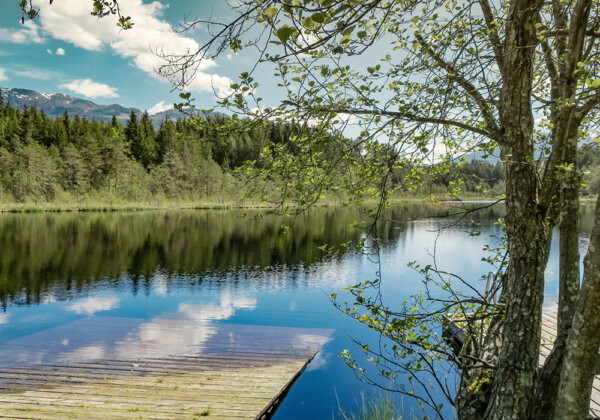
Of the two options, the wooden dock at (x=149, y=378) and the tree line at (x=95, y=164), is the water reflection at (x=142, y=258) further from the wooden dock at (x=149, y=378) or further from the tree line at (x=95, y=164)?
the tree line at (x=95, y=164)

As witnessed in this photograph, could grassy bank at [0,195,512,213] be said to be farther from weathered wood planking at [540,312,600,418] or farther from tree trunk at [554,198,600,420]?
tree trunk at [554,198,600,420]

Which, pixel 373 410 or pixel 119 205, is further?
pixel 119 205

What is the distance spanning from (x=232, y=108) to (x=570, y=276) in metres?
3.37

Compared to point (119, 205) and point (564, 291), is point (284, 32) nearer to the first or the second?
point (564, 291)

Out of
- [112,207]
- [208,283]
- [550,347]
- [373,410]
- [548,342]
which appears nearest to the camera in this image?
[373,410]

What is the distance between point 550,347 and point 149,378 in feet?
30.4

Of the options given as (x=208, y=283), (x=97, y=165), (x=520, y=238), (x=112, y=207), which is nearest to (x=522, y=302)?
(x=520, y=238)

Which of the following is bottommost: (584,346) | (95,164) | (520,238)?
(584,346)

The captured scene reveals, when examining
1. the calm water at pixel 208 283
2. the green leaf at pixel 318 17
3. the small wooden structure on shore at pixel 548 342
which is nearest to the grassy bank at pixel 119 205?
the calm water at pixel 208 283

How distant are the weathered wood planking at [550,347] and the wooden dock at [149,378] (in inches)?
216

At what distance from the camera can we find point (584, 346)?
2.73 m

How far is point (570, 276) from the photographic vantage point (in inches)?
136

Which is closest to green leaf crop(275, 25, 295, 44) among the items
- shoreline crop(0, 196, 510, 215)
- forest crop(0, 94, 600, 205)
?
forest crop(0, 94, 600, 205)

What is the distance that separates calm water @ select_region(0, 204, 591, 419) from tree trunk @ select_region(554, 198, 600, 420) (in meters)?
1.60
